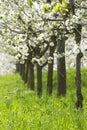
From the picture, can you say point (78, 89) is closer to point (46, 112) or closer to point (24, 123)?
point (46, 112)

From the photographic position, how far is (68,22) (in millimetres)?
8750

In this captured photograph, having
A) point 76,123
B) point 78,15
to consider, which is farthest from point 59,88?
point 76,123

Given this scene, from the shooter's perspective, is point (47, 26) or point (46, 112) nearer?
point (46, 112)

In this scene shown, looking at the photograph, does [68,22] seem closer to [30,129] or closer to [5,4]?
[30,129]

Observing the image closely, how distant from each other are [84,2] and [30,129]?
11.7ft

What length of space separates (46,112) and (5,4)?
532 centimetres

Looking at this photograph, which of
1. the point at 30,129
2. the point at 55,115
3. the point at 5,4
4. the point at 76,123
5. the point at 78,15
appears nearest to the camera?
the point at 30,129

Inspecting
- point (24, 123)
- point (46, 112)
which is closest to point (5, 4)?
point (46, 112)

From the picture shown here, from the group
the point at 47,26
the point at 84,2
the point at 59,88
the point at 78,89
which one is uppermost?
the point at 84,2

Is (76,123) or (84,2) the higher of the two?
(84,2)

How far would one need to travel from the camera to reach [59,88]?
13844mm

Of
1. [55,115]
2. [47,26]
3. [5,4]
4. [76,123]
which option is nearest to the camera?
[76,123]

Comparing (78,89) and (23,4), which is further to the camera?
(23,4)

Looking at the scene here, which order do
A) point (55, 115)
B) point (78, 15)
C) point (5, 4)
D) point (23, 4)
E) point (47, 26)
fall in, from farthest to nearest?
point (5, 4)
point (23, 4)
point (47, 26)
point (78, 15)
point (55, 115)
